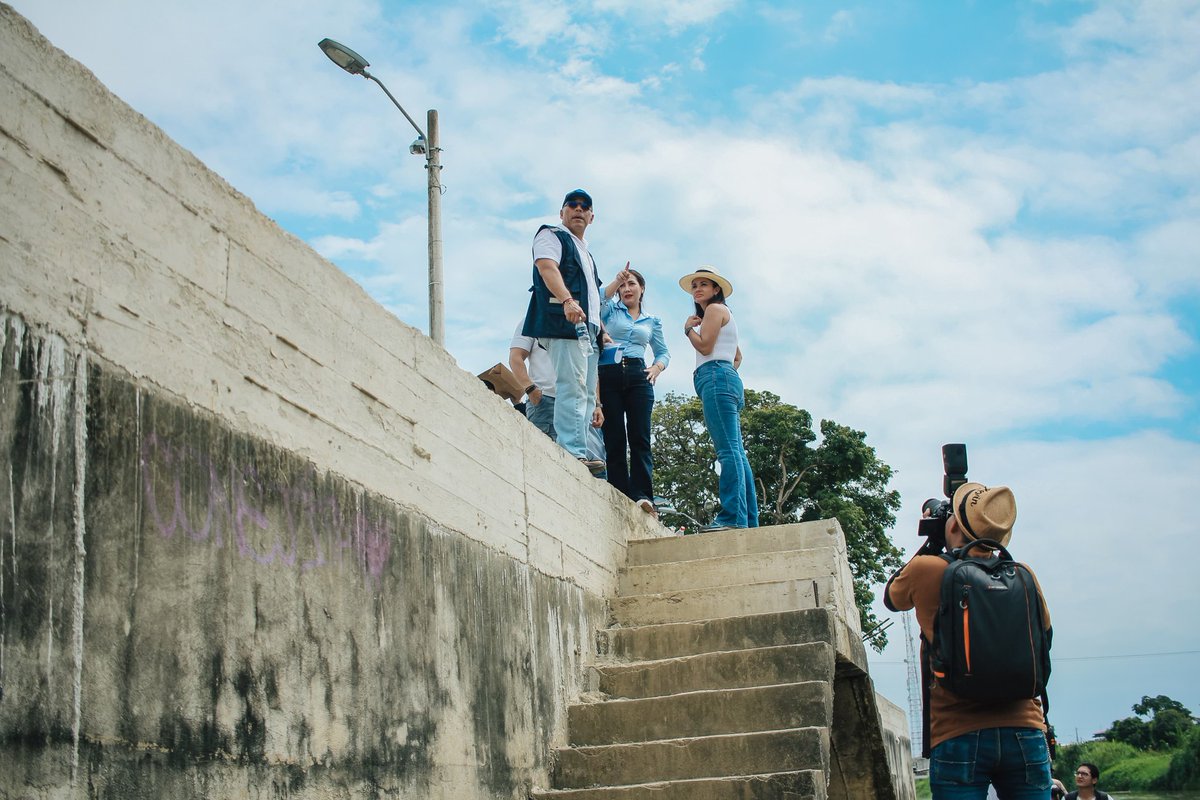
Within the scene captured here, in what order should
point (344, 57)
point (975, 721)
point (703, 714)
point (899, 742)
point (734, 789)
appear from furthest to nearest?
1. point (899, 742)
2. point (344, 57)
3. point (703, 714)
4. point (734, 789)
5. point (975, 721)

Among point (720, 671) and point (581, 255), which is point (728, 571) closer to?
point (720, 671)

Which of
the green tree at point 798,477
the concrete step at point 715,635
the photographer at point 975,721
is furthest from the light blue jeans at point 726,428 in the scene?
the green tree at point 798,477

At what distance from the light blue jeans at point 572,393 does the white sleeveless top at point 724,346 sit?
818 millimetres

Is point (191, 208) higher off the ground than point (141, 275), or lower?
higher

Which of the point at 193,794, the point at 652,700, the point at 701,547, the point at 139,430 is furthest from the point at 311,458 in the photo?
the point at 701,547

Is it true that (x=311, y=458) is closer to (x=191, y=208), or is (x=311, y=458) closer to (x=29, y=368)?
(x=191, y=208)

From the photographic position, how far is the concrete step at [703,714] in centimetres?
542

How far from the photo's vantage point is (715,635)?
20.3 feet

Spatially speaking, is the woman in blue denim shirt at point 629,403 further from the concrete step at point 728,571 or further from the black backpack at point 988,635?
the black backpack at point 988,635

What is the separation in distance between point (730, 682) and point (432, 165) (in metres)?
6.59

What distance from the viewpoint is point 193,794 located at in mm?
3062

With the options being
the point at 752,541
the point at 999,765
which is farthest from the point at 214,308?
the point at 752,541

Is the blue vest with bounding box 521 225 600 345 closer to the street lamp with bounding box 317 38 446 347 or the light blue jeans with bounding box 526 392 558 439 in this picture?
the light blue jeans with bounding box 526 392 558 439

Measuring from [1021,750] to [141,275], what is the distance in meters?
3.32
